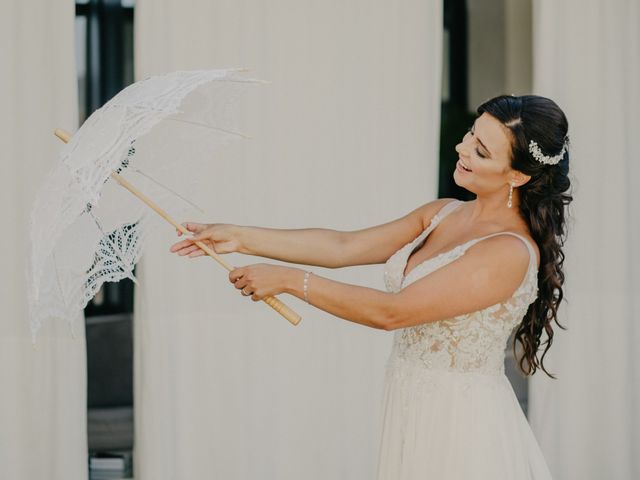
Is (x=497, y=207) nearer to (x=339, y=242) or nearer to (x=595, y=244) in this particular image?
(x=339, y=242)

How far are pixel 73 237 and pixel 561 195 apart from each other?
3.83 ft

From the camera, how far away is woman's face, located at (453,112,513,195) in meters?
2.51

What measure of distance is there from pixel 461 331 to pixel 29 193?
174cm

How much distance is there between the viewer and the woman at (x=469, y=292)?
2.38m

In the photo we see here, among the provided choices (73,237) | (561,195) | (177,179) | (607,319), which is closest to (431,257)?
(561,195)

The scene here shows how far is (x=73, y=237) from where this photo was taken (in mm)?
2424

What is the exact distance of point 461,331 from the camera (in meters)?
2.57

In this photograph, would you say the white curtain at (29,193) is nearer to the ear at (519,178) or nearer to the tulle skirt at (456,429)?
the tulle skirt at (456,429)

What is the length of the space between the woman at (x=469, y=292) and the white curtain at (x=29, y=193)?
1.16m

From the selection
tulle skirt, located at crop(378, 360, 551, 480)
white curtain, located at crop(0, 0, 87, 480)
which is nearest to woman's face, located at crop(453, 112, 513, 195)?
tulle skirt, located at crop(378, 360, 551, 480)

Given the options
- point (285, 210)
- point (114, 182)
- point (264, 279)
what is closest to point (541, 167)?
point (264, 279)

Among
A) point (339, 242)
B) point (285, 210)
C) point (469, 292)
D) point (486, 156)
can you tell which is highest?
point (486, 156)

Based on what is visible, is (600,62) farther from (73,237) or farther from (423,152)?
(73,237)

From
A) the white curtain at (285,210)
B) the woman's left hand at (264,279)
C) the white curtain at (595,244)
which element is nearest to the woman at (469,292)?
the woman's left hand at (264,279)
